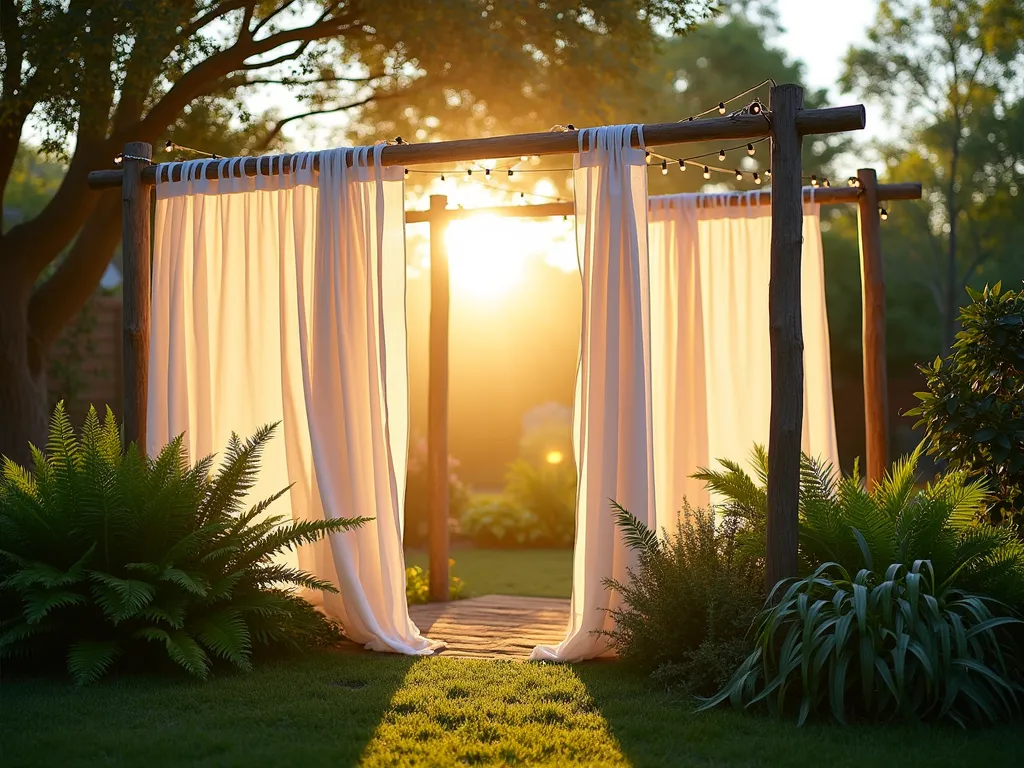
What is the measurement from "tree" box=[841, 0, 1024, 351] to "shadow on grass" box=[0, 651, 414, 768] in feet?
49.2

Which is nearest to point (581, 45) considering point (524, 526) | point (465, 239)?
point (465, 239)

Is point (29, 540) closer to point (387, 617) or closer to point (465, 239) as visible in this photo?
point (387, 617)

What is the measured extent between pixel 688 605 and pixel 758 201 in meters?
2.60

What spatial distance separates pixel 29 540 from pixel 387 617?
1491 millimetres

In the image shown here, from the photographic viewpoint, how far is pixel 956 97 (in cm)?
1736

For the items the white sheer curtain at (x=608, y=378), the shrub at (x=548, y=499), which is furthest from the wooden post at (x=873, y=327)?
the shrub at (x=548, y=499)

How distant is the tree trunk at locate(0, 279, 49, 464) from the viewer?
8039 millimetres

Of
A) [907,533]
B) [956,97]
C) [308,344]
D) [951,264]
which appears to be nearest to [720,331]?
[907,533]

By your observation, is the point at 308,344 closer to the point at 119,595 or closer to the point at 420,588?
the point at 119,595

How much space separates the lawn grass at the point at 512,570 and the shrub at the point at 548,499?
26 centimetres

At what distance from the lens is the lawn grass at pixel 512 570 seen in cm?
705

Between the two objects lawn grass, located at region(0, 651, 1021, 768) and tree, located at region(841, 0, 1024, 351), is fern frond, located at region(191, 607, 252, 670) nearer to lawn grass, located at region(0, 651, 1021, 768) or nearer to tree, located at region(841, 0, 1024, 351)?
lawn grass, located at region(0, 651, 1021, 768)

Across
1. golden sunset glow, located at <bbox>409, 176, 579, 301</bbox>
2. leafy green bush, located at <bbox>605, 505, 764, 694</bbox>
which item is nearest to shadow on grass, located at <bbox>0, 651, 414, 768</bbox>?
leafy green bush, located at <bbox>605, 505, 764, 694</bbox>

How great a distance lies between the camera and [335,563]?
4.66 meters
